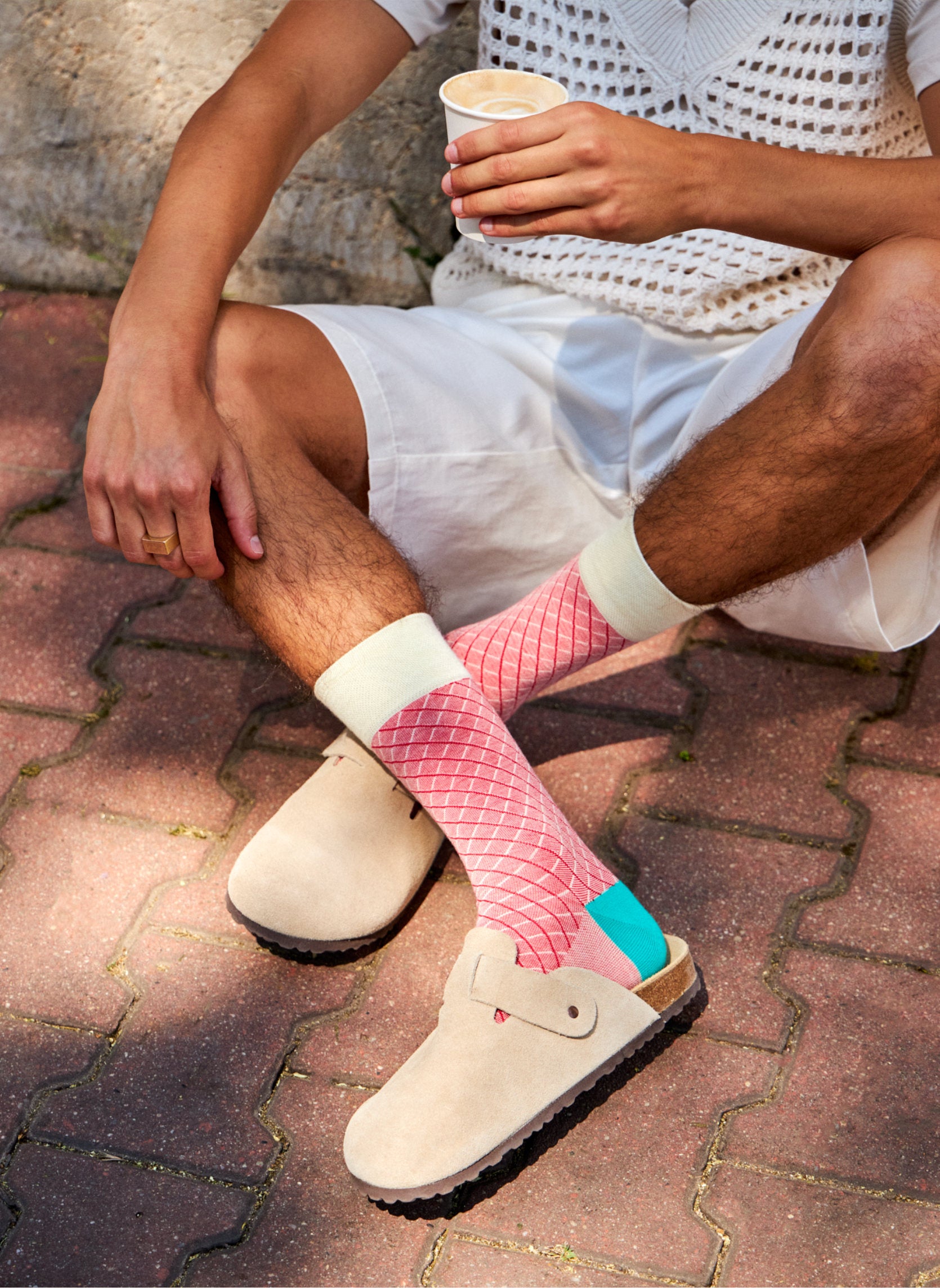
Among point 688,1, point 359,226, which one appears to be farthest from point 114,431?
point 359,226

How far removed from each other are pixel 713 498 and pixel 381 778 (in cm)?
59

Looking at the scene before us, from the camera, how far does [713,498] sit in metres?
1.67

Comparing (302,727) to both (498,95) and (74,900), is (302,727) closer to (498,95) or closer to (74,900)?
(74,900)

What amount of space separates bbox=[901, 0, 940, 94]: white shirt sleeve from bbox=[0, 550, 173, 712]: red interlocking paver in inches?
57.5

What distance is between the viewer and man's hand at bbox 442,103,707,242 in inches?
57.9

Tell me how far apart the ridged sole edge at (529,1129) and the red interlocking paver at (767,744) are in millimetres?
390

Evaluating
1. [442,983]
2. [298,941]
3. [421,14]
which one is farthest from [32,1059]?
[421,14]

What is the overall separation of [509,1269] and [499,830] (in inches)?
19.2

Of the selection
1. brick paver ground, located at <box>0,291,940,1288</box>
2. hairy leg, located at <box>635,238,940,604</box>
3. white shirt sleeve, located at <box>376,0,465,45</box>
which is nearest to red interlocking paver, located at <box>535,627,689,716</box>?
brick paver ground, located at <box>0,291,940,1288</box>

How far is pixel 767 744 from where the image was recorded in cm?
206

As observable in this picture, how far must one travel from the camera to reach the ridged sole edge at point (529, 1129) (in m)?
1.47

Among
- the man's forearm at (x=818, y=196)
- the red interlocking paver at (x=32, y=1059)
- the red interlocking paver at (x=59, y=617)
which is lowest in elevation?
the red interlocking paver at (x=32, y=1059)

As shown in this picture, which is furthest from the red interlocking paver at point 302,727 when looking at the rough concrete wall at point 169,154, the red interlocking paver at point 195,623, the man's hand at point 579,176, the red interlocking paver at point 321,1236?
the rough concrete wall at point 169,154

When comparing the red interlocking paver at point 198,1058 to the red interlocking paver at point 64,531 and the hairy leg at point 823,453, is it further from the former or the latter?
the red interlocking paver at point 64,531
